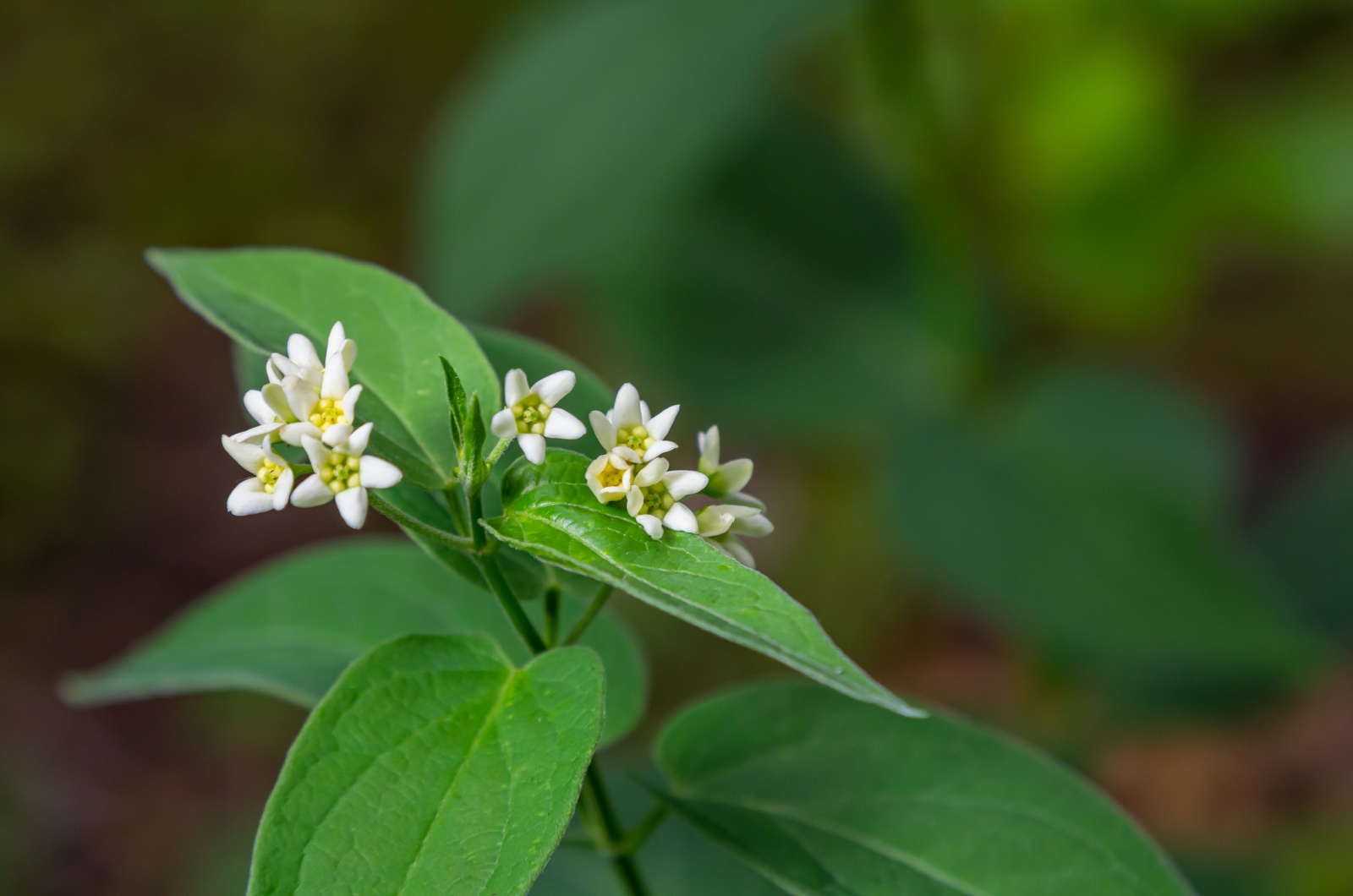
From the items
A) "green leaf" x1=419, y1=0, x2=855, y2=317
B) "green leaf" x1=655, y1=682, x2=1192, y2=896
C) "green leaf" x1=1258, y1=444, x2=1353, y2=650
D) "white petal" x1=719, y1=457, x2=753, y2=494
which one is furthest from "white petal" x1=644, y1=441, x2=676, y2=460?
"green leaf" x1=1258, y1=444, x2=1353, y2=650

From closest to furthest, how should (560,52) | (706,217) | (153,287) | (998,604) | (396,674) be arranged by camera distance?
(396,674)
(998,604)
(560,52)
(706,217)
(153,287)

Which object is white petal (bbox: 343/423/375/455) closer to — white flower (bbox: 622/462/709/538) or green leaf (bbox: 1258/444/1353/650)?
white flower (bbox: 622/462/709/538)

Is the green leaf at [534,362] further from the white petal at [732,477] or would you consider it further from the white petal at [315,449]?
the white petal at [315,449]

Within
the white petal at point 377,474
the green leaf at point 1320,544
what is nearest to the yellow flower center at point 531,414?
the white petal at point 377,474

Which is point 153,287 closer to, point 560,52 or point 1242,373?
point 560,52

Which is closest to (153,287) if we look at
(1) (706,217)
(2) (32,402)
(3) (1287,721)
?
(2) (32,402)
